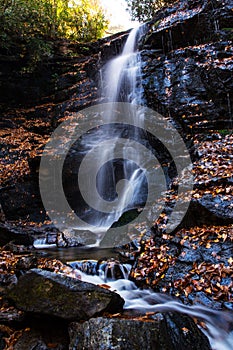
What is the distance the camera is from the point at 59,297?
289cm

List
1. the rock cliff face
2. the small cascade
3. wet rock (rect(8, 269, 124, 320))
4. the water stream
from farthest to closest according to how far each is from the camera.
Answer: the rock cliff face, the small cascade, the water stream, wet rock (rect(8, 269, 124, 320))

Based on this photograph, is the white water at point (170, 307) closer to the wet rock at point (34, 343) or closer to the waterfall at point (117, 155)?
the wet rock at point (34, 343)

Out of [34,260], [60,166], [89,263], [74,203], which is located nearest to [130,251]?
[89,263]

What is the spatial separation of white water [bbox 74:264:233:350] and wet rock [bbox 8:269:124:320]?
2.28 ft

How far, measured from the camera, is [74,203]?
9.52 metres

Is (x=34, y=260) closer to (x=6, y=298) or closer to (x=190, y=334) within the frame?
(x=6, y=298)

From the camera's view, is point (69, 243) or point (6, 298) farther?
point (69, 243)

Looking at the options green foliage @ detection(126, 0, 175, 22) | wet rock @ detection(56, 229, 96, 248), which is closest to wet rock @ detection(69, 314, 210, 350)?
wet rock @ detection(56, 229, 96, 248)

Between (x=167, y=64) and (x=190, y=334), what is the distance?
8819 mm

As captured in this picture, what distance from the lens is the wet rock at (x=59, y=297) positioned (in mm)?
2803

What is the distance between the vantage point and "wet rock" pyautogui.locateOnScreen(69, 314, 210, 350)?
216 centimetres

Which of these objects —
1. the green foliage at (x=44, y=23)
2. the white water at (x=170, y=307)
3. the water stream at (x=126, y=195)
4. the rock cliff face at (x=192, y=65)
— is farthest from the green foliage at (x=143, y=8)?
the white water at (x=170, y=307)

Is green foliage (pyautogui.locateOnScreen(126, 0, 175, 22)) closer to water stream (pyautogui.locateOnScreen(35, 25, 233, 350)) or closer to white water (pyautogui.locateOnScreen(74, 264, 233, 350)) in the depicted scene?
water stream (pyautogui.locateOnScreen(35, 25, 233, 350))

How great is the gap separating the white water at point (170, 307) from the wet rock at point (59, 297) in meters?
0.69
